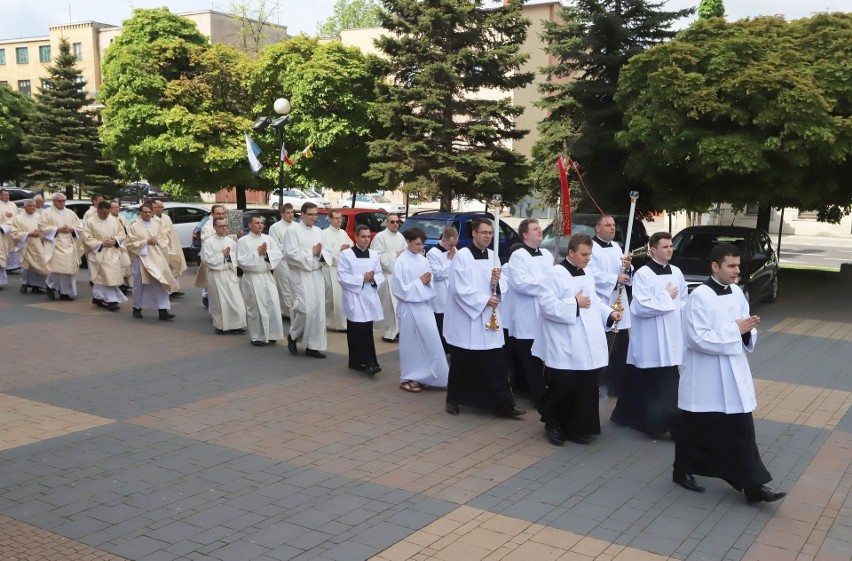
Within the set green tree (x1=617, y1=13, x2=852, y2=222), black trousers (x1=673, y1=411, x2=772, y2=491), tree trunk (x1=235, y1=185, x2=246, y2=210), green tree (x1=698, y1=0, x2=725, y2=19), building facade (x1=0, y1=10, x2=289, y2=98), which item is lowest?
black trousers (x1=673, y1=411, x2=772, y2=491)

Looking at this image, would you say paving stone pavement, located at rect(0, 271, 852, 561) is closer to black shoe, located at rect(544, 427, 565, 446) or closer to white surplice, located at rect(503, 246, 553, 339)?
black shoe, located at rect(544, 427, 565, 446)

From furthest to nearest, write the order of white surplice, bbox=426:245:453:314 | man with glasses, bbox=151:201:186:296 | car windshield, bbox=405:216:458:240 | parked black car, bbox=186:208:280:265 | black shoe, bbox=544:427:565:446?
parked black car, bbox=186:208:280:265
car windshield, bbox=405:216:458:240
man with glasses, bbox=151:201:186:296
white surplice, bbox=426:245:453:314
black shoe, bbox=544:427:565:446

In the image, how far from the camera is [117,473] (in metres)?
6.63

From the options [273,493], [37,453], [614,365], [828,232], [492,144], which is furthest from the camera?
[828,232]

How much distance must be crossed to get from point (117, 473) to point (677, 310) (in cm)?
525

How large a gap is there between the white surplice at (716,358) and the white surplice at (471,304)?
7.57 ft

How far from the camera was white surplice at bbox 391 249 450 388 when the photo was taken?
9.28 metres

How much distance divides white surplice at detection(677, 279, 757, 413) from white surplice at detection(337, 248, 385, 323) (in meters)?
4.59

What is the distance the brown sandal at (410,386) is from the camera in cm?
937

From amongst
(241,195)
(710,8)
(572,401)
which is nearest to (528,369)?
(572,401)

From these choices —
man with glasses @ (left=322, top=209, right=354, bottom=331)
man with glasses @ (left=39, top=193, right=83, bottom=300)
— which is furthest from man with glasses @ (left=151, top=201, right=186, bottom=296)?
man with glasses @ (left=322, top=209, right=354, bottom=331)

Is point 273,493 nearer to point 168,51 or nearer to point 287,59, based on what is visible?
point 287,59

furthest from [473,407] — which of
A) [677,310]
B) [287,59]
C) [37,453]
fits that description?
[287,59]

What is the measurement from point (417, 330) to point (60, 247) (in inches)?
354
